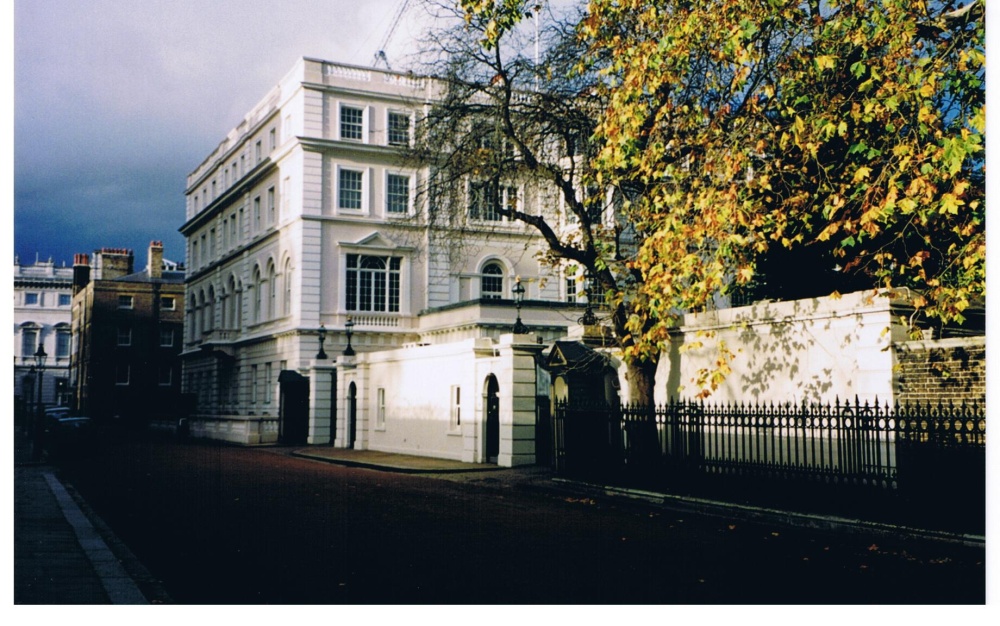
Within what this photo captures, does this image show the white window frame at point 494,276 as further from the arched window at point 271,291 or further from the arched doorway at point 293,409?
the arched doorway at point 293,409

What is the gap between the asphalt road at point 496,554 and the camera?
8.04 metres

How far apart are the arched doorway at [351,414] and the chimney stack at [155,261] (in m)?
35.5

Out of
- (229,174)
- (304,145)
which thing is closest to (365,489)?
(304,145)

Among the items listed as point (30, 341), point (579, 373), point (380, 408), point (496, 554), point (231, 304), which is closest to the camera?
point (496, 554)

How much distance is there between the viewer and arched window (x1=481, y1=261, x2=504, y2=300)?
138ft

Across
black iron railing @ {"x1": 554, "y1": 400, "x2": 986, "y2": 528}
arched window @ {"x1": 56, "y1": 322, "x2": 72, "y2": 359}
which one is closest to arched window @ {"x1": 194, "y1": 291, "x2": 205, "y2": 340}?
arched window @ {"x1": 56, "y1": 322, "x2": 72, "y2": 359}

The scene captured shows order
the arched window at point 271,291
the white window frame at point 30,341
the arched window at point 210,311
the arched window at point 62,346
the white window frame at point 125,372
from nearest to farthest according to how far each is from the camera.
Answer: the white window frame at point 30,341, the arched window at point 62,346, the arched window at point 271,291, the arched window at point 210,311, the white window frame at point 125,372

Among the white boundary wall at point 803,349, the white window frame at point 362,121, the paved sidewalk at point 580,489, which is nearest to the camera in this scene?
the paved sidewalk at point 580,489

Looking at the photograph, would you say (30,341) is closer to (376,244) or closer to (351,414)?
(351,414)

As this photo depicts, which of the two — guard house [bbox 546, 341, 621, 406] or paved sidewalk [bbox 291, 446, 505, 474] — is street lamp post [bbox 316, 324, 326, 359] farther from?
guard house [bbox 546, 341, 621, 406]

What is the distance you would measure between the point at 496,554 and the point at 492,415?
13978 millimetres

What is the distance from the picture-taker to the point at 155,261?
210 ft

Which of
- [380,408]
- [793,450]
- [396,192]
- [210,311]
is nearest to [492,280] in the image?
[396,192]

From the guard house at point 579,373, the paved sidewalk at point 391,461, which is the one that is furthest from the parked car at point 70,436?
the guard house at point 579,373
